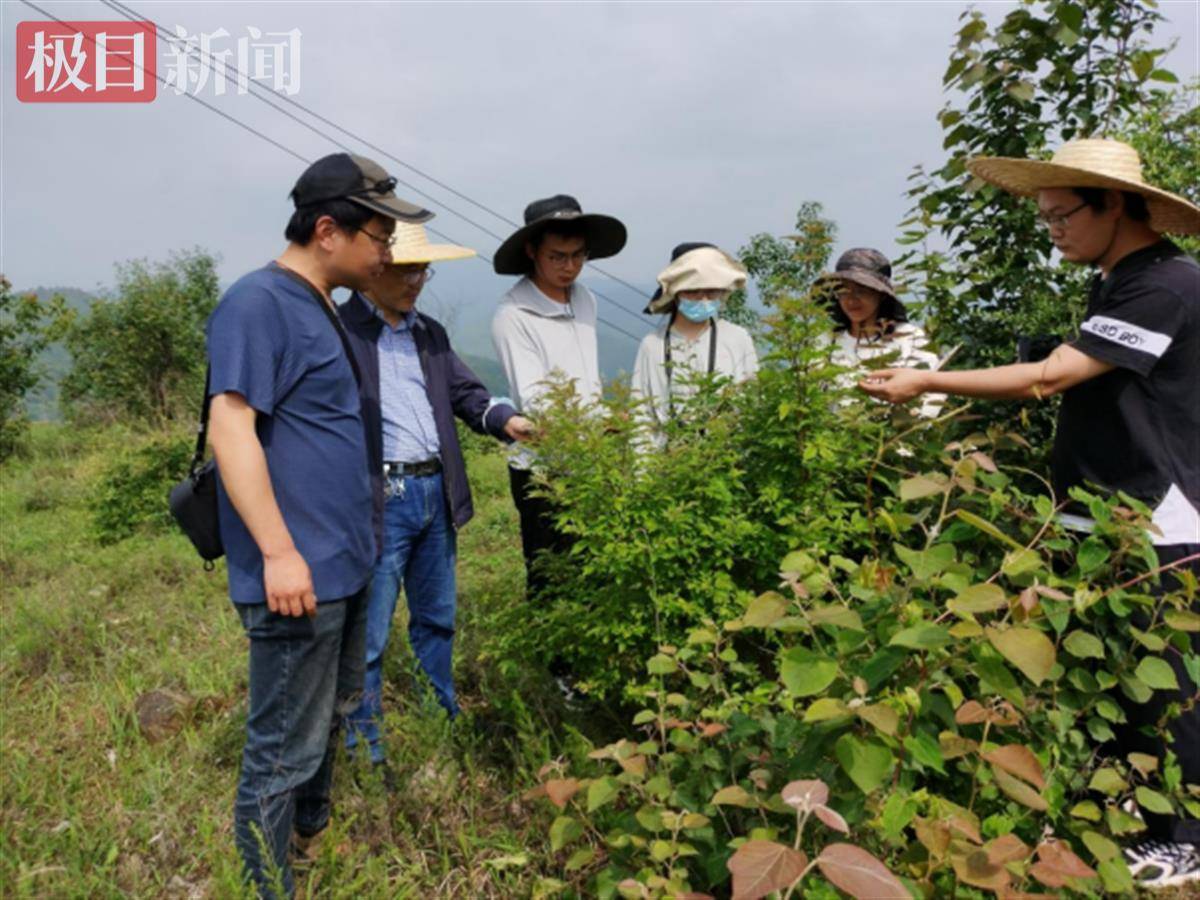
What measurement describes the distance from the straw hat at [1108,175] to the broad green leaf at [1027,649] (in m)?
1.47

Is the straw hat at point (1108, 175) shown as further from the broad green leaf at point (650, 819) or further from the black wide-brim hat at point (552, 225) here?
the broad green leaf at point (650, 819)

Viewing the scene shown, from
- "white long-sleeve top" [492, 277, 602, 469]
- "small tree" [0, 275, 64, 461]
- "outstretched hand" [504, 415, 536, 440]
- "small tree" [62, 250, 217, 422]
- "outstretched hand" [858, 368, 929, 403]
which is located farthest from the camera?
"small tree" [62, 250, 217, 422]

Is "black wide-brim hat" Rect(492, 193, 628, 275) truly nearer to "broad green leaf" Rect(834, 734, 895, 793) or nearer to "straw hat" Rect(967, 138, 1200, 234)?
"straw hat" Rect(967, 138, 1200, 234)

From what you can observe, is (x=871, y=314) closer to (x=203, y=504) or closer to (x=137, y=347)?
(x=203, y=504)

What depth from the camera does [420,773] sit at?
2785mm

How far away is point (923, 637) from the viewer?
1.40 metres

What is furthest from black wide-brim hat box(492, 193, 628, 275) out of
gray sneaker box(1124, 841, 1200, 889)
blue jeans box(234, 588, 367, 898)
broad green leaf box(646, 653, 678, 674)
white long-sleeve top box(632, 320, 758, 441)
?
gray sneaker box(1124, 841, 1200, 889)

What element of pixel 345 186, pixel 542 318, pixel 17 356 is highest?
pixel 345 186

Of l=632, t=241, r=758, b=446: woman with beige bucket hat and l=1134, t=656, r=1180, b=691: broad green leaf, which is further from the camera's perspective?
l=632, t=241, r=758, b=446: woman with beige bucket hat

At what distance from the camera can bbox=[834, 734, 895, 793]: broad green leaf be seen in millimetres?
1383

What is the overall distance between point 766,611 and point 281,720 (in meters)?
1.39

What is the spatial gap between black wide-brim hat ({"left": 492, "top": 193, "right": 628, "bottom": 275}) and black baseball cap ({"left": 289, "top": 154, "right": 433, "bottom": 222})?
100cm

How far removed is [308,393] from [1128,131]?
318cm

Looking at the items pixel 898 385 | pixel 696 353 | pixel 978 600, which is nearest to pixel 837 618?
pixel 978 600
